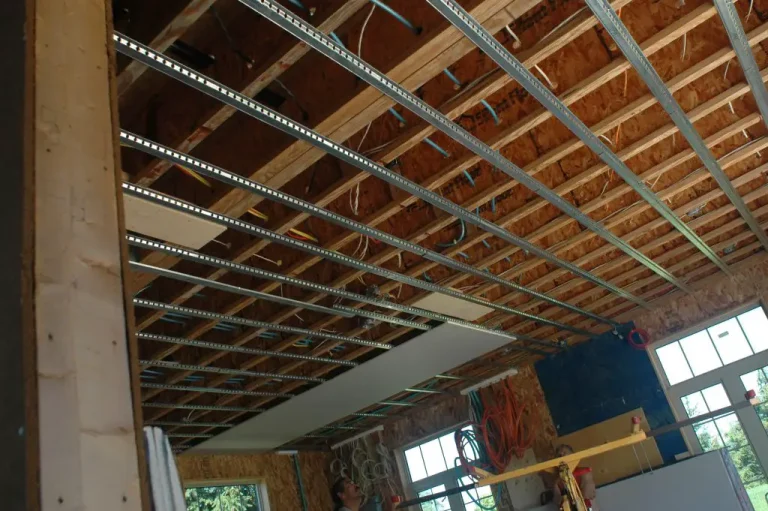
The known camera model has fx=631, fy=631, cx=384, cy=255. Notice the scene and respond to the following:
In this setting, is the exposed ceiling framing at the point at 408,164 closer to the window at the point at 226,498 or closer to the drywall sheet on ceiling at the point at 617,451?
the window at the point at 226,498

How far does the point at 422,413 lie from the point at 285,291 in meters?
4.19

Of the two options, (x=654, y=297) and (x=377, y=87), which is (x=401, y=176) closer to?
(x=377, y=87)

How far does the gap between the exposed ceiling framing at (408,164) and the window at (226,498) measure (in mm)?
1217

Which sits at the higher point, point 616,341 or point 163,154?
point 163,154

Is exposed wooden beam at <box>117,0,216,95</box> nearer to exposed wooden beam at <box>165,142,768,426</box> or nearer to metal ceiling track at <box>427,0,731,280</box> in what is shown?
metal ceiling track at <box>427,0,731,280</box>

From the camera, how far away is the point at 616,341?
6754 mm

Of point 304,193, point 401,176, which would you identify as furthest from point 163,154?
point 401,176

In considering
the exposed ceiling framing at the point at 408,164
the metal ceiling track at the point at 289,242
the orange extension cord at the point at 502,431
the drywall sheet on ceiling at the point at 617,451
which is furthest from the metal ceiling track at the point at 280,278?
the drywall sheet on ceiling at the point at 617,451

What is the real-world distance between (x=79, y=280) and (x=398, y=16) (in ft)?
5.27

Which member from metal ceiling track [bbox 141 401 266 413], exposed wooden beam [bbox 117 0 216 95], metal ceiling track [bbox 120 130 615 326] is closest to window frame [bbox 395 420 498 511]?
metal ceiling track [bbox 141 401 266 413]

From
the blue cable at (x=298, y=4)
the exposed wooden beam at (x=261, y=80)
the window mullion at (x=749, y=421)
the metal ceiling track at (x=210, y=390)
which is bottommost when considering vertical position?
the window mullion at (x=749, y=421)

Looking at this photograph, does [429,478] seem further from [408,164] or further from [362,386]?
[408,164]

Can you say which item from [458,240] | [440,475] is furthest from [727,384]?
[458,240]

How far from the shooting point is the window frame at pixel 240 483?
659cm
